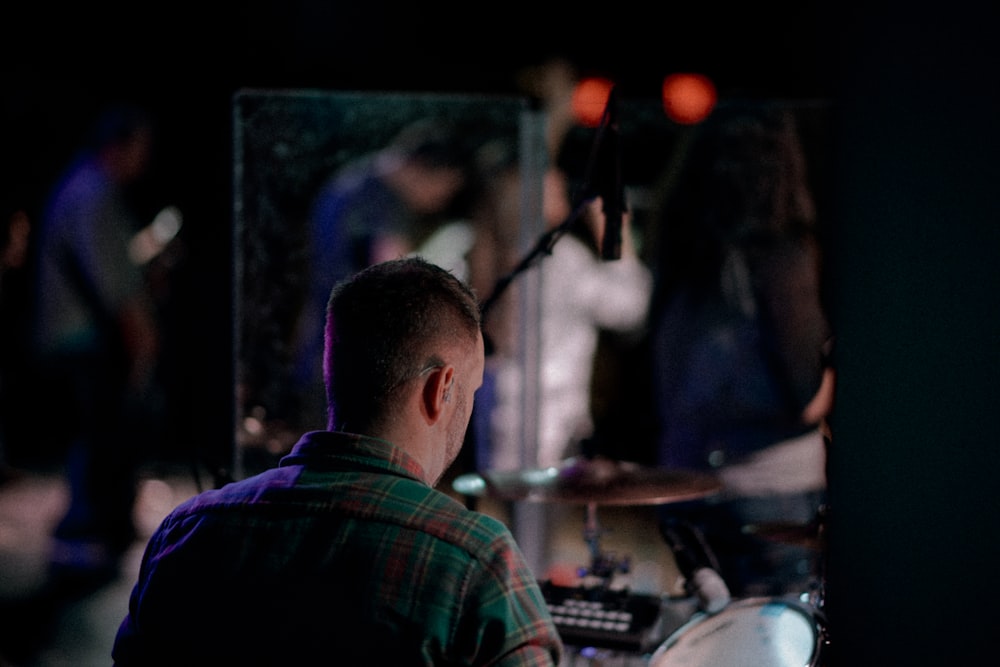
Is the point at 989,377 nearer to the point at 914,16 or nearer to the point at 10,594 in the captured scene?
the point at 914,16

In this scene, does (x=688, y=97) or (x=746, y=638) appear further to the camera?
(x=688, y=97)

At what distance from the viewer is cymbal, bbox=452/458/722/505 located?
94.6 inches

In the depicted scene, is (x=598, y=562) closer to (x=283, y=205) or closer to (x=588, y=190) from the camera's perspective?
(x=588, y=190)

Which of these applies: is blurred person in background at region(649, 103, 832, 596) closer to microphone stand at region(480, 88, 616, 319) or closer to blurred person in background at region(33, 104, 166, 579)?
microphone stand at region(480, 88, 616, 319)

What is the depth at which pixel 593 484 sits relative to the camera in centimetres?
248

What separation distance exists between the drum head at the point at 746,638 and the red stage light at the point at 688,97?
7.02 feet

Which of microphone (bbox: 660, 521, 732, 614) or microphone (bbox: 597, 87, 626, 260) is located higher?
microphone (bbox: 597, 87, 626, 260)

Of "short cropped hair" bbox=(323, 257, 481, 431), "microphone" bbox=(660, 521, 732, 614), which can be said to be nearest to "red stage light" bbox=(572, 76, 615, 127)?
"microphone" bbox=(660, 521, 732, 614)

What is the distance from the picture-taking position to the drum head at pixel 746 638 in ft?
5.64

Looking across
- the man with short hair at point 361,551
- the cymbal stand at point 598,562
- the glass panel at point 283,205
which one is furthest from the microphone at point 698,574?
the glass panel at point 283,205

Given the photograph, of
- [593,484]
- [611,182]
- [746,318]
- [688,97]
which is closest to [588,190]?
[611,182]

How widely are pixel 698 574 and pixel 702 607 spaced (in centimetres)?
9

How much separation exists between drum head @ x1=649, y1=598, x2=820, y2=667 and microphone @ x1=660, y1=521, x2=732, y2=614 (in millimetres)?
48

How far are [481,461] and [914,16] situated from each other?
3.10 meters
